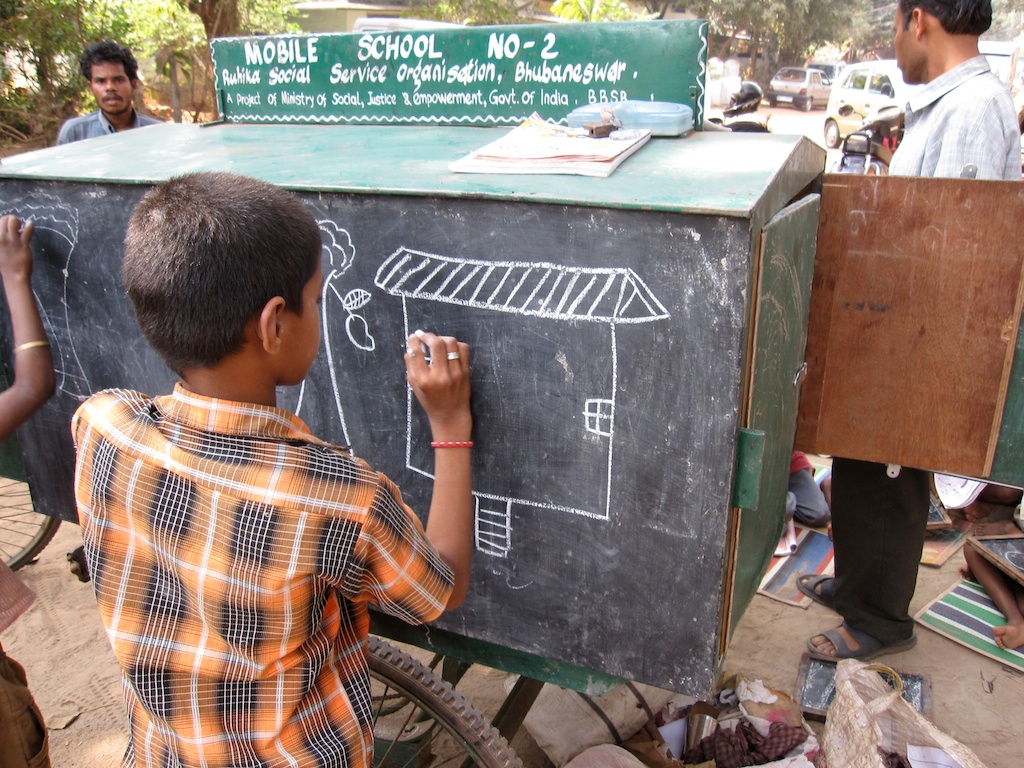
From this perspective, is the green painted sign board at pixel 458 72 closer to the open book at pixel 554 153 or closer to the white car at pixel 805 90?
the open book at pixel 554 153

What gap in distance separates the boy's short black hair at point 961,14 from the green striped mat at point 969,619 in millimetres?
2065

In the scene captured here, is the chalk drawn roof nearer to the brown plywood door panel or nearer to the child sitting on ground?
the brown plywood door panel

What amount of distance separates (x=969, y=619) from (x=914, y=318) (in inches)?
74.4

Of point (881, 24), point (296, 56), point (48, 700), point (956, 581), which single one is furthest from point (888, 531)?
point (881, 24)

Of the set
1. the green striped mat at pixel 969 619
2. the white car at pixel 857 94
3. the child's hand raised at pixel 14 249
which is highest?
the child's hand raised at pixel 14 249

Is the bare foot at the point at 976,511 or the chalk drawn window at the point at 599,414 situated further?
the bare foot at the point at 976,511

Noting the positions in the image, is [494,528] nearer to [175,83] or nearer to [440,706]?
[440,706]

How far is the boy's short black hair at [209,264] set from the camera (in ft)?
3.43

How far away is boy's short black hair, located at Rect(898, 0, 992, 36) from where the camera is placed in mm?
2566

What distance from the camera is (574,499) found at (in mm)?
1491

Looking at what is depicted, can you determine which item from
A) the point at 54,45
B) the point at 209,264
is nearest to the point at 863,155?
the point at 209,264

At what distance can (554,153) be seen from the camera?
1.49 meters

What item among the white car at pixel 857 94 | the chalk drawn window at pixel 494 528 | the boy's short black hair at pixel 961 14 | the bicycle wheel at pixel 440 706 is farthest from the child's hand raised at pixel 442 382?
the white car at pixel 857 94

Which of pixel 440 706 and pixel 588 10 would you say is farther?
pixel 588 10
